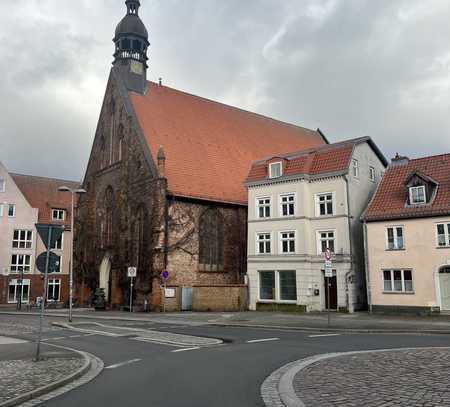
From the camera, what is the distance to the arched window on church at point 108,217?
137 feet

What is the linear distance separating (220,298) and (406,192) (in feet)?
45.5

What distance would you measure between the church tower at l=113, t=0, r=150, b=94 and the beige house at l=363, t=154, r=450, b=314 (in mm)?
23995

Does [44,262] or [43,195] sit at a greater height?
[43,195]

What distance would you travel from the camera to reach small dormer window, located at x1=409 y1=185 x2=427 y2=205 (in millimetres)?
26809

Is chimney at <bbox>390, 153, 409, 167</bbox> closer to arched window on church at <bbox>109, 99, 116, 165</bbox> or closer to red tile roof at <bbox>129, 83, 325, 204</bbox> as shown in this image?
red tile roof at <bbox>129, 83, 325, 204</bbox>

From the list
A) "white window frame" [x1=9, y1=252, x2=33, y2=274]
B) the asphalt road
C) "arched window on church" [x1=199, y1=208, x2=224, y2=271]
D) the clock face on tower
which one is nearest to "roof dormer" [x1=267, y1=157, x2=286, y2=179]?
"arched window on church" [x1=199, y1=208, x2=224, y2=271]

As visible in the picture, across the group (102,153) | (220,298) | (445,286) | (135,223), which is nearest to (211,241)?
(220,298)

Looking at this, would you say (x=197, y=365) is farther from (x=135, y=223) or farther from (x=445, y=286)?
(x=135, y=223)

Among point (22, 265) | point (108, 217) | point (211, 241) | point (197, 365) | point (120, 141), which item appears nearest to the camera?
point (197, 365)

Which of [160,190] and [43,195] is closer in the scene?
[160,190]

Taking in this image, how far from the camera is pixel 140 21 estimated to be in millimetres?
43906

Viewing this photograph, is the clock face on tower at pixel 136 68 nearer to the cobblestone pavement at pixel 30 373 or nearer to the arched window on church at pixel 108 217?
the arched window on church at pixel 108 217

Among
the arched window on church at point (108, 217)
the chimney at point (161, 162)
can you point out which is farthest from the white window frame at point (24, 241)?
the chimney at point (161, 162)

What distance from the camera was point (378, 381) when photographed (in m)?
8.40
